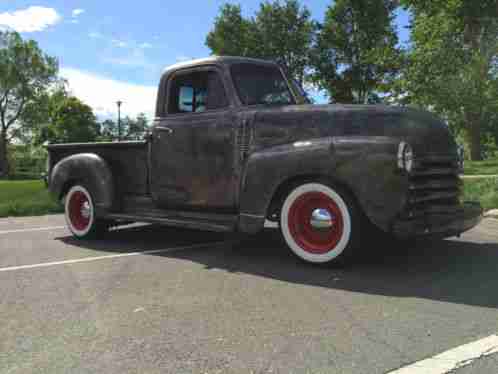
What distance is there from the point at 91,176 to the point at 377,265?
3.44 meters

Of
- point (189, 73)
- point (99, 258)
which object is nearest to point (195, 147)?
point (189, 73)

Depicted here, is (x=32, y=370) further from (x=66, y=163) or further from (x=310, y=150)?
(x=66, y=163)

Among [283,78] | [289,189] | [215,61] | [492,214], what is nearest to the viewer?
[289,189]

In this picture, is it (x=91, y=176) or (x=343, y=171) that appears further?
(x=91, y=176)

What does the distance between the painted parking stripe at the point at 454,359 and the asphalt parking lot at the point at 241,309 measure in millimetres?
31

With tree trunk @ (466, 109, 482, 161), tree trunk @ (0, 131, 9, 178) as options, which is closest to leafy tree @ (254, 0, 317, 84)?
tree trunk @ (466, 109, 482, 161)

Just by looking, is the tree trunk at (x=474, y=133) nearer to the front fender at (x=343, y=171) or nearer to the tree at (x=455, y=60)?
the tree at (x=455, y=60)

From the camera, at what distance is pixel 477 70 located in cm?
1845

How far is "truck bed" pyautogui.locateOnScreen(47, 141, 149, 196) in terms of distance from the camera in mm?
5742

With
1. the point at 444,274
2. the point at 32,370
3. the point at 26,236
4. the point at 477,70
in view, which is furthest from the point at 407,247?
the point at 477,70

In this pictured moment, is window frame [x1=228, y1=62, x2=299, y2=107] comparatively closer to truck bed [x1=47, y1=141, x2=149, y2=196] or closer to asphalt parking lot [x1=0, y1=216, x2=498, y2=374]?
truck bed [x1=47, y1=141, x2=149, y2=196]

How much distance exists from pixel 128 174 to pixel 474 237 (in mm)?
4107

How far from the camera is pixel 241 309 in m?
3.30

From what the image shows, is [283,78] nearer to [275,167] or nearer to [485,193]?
[275,167]
